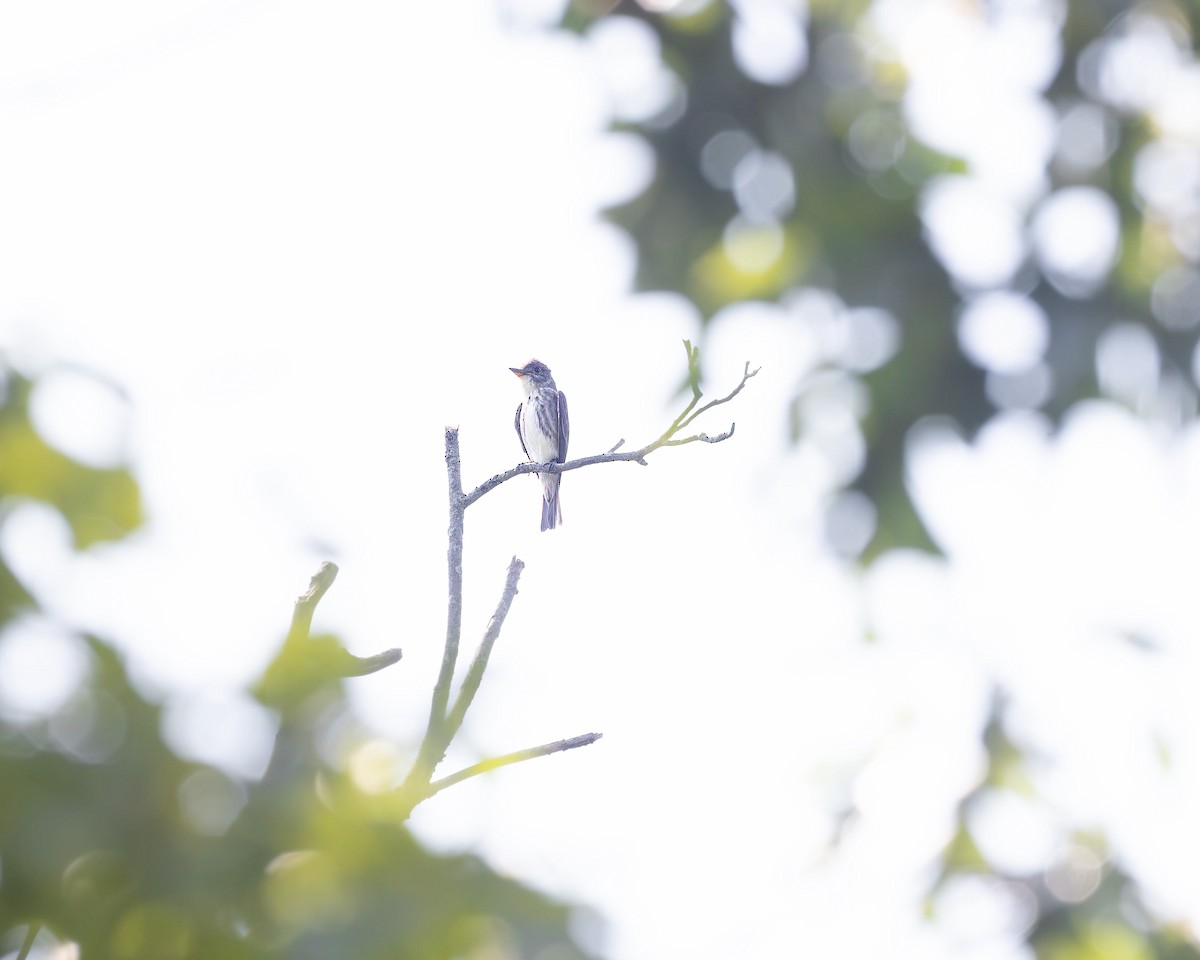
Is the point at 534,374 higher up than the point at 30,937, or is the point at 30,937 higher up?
A: the point at 30,937

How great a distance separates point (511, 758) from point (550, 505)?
7.89 m

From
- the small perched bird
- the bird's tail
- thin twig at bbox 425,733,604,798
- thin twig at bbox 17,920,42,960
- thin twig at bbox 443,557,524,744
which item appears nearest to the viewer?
thin twig at bbox 17,920,42,960

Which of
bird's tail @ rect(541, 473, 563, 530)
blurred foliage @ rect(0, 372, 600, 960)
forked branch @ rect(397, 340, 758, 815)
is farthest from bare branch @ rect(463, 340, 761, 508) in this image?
bird's tail @ rect(541, 473, 563, 530)

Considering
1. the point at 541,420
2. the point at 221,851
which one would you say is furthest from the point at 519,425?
the point at 221,851

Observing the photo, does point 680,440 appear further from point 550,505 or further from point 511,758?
point 550,505

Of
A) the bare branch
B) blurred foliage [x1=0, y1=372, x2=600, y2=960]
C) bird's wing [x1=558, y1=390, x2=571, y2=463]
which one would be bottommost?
bird's wing [x1=558, y1=390, x2=571, y2=463]

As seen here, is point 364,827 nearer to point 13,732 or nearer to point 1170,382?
point 13,732

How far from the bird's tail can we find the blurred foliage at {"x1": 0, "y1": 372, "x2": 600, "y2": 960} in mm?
9210

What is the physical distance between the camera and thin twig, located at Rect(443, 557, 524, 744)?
10.1 ft

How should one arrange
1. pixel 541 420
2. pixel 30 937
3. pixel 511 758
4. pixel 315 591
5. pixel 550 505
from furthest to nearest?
1. pixel 541 420
2. pixel 550 505
3. pixel 315 591
4. pixel 511 758
5. pixel 30 937

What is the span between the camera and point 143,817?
110cm

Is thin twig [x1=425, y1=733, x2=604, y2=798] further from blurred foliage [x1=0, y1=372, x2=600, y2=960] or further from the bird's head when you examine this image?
the bird's head

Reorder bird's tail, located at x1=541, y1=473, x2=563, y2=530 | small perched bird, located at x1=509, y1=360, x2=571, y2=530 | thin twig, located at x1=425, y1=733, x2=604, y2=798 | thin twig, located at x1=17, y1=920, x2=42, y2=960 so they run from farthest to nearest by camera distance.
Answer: small perched bird, located at x1=509, y1=360, x2=571, y2=530 < bird's tail, located at x1=541, y1=473, x2=563, y2=530 < thin twig, located at x1=425, y1=733, x2=604, y2=798 < thin twig, located at x1=17, y1=920, x2=42, y2=960

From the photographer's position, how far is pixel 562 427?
37.6 feet
